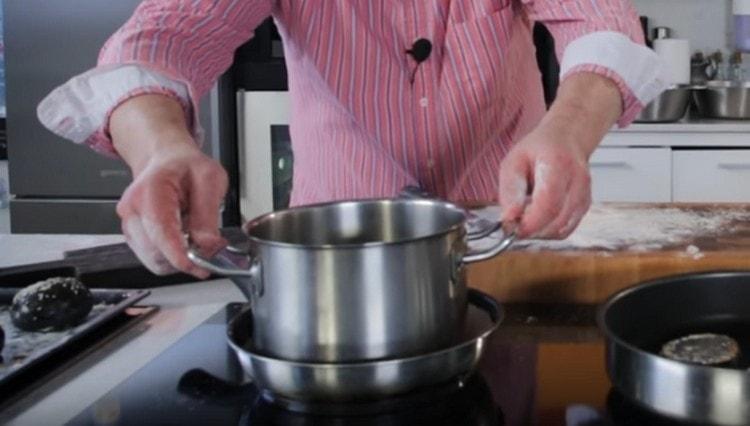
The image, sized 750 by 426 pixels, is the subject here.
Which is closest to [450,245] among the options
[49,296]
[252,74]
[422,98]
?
[49,296]

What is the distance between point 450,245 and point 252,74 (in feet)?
5.91

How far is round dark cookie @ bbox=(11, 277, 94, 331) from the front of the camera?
2.50ft

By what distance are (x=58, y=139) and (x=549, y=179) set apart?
197 centimetres

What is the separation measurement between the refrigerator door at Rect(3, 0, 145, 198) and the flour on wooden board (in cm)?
154

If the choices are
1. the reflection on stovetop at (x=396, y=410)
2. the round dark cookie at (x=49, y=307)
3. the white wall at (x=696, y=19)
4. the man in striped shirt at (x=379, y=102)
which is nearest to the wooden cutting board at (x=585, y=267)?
the man in striped shirt at (x=379, y=102)

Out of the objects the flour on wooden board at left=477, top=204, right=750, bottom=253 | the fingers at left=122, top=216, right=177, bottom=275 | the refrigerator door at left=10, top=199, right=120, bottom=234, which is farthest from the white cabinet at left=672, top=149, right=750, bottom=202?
the fingers at left=122, top=216, right=177, bottom=275

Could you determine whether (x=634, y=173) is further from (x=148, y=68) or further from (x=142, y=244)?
(x=142, y=244)

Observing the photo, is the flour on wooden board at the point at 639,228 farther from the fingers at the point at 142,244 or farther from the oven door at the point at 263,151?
the oven door at the point at 263,151

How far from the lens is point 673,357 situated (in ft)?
1.81

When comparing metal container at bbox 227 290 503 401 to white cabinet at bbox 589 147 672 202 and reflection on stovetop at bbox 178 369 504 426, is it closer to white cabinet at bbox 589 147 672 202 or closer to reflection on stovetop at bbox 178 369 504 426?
reflection on stovetop at bbox 178 369 504 426

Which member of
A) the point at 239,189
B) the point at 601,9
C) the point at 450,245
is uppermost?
the point at 601,9

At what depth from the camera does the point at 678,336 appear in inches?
25.6

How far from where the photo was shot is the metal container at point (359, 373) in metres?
0.54

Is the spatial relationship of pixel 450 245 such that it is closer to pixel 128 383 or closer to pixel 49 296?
pixel 128 383
